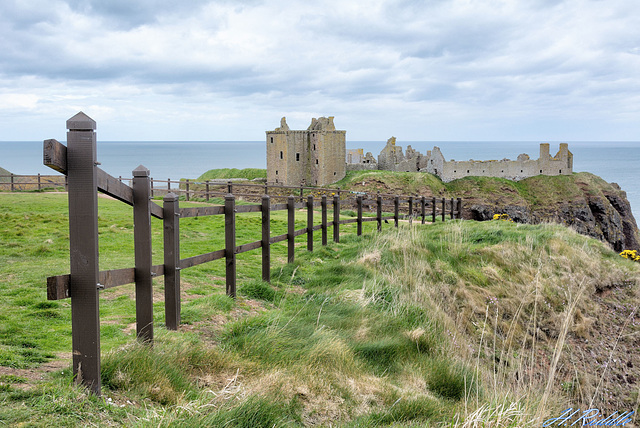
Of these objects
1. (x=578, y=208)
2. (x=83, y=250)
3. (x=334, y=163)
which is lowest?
(x=578, y=208)

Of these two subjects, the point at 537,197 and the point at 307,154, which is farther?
the point at 537,197

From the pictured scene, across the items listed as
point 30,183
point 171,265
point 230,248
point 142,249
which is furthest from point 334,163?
point 142,249

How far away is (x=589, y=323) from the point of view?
9695mm

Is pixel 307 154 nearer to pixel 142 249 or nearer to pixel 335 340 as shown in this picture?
pixel 335 340

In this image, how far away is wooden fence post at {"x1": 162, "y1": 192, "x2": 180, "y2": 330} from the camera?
589 centimetres

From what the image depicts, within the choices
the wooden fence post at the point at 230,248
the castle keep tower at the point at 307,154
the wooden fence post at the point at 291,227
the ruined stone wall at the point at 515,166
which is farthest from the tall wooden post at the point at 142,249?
the ruined stone wall at the point at 515,166

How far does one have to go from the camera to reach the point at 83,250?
3680 mm

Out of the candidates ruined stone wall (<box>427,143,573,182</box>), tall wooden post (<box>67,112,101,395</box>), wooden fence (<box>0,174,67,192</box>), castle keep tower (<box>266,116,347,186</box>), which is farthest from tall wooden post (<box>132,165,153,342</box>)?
ruined stone wall (<box>427,143,573,182</box>)

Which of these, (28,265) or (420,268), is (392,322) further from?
(28,265)

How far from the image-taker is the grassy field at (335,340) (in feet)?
12.8

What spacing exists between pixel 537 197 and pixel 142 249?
254 feet

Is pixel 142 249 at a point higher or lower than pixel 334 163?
lower

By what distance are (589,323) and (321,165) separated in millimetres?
61115

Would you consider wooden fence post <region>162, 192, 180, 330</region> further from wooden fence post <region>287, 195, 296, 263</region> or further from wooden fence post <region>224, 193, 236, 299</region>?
wooden fence post <region>287, 195, 296, 263</region>
